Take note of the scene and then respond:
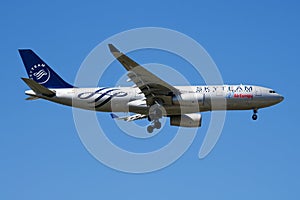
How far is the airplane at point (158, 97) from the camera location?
220 feet

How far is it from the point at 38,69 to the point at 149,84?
16.0 meters

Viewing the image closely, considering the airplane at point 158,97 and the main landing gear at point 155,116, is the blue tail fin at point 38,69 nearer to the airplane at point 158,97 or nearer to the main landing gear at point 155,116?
the airplane at point 158,97

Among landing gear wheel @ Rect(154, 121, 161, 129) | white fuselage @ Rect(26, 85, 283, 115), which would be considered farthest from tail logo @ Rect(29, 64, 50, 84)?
landing gear wheel @ Rect(154, 121, 161, 129)

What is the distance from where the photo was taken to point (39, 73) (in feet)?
248

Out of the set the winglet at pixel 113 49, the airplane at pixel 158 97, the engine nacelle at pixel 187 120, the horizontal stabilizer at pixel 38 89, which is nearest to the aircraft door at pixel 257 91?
the airplane at pixel 158 97

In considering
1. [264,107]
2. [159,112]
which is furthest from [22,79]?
[264,107]

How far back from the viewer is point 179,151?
218ft

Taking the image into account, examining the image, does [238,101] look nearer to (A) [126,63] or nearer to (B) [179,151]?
(B) [179,151]

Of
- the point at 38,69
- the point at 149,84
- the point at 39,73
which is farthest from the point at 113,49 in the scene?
the point at 38,69

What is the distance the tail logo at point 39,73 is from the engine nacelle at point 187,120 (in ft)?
→ 49.9

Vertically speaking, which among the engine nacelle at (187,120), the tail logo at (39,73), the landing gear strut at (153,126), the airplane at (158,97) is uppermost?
the tail logo at (39,73)

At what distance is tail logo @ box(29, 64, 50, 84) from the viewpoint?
75.1 m

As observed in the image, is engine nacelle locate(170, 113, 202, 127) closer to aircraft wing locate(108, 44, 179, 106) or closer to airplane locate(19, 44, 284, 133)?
airplane locate(19, 44, 284, 133)

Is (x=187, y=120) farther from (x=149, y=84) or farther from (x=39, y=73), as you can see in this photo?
(x=39, y=73)
